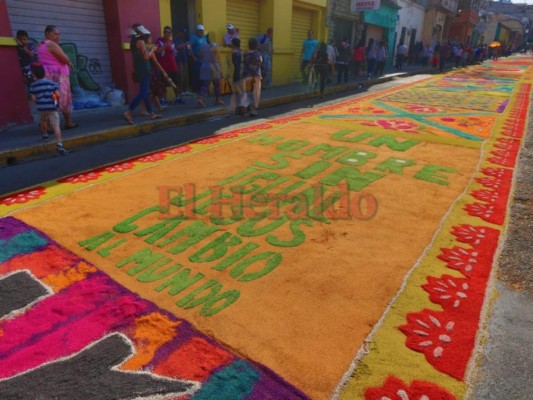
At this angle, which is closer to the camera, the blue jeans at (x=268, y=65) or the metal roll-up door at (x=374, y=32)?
the blue jeans at (x=268, y=65)

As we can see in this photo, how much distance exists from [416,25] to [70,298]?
34754mm

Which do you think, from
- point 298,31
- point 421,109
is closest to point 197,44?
Answer: point 421,109

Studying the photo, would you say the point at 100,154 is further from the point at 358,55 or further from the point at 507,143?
Result: the point at 358,55

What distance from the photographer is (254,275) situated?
9.30ft

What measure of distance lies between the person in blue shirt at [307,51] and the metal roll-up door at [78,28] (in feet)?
25.4

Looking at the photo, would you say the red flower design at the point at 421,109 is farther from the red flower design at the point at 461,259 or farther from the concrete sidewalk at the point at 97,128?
the red flower design at the point at 461,259

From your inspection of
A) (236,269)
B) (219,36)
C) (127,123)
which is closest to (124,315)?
(236,269)

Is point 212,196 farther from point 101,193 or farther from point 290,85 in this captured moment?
point 290,85

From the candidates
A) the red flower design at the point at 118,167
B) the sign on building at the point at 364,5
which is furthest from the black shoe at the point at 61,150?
the sign on building at the point at 364,5

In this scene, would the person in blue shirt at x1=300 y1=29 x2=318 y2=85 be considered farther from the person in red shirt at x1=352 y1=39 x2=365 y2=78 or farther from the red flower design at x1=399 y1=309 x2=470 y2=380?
the red flower design at x1=399 y1=309 x2=470 y2=380

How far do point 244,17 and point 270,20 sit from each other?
3.52 ft

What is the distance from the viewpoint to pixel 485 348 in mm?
2207

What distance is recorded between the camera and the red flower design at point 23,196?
4074mm

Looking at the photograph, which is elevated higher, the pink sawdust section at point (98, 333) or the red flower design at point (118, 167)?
the red flower design at point (118, 167)
